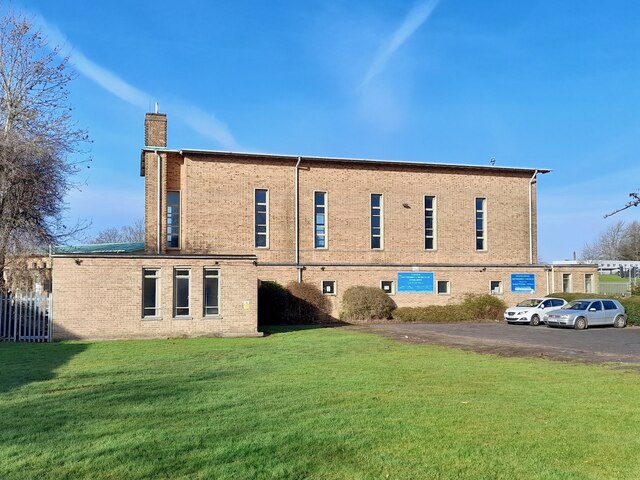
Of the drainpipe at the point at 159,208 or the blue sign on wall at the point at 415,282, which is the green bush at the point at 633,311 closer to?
the blue sign on wall at the point at 415,282

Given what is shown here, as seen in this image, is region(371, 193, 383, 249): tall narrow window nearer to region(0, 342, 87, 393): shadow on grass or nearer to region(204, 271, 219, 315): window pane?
region(204, 271, 219, 315): window pane

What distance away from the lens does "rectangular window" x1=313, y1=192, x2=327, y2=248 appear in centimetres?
3662

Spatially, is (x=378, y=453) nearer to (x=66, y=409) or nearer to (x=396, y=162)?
(x=66, y=409)

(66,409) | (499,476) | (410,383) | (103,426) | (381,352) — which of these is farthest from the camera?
(381,352)

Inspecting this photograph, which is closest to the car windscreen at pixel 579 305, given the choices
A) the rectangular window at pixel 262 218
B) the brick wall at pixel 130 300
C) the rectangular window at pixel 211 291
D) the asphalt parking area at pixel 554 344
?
the asphalt parking area at pixel 554 344

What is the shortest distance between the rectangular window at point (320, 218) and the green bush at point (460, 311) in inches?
240

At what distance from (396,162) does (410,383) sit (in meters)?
28.5

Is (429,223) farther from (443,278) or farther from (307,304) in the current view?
(307,304)

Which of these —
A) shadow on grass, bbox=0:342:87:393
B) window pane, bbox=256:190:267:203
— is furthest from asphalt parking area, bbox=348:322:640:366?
window pane, bbox=256:190:267:203

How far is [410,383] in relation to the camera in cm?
1073

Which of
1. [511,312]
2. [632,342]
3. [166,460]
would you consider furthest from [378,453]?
[511,312]

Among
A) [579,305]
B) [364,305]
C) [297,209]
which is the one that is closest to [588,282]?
[579,305]

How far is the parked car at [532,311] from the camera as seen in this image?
A: 32.0m

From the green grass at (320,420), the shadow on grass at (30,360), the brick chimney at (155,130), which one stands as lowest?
the shadow on grass at (30,360)
